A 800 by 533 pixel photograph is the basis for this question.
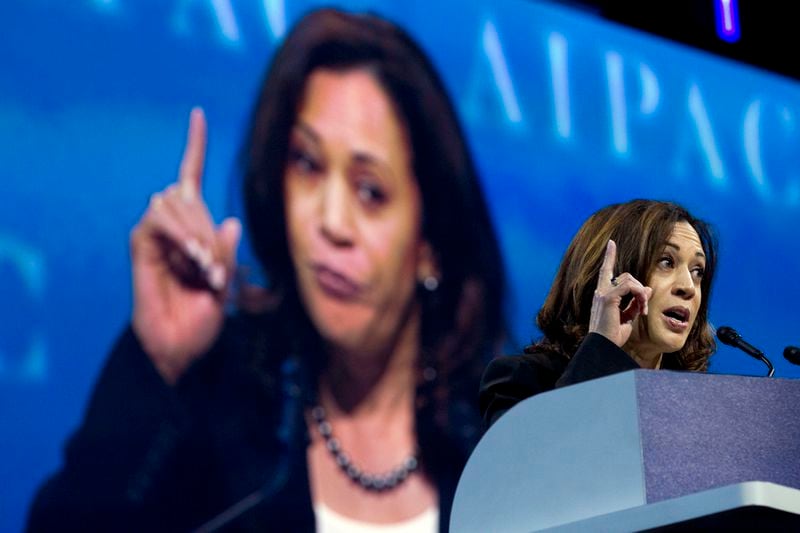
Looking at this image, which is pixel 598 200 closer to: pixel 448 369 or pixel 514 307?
pixel 514 307

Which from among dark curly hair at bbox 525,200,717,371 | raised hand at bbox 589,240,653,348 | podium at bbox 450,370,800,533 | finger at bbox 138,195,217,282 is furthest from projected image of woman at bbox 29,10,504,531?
podium at bbox 450,370,800,533

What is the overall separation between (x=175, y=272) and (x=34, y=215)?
0.38 meters

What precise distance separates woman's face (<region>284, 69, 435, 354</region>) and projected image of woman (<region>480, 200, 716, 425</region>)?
136 cm

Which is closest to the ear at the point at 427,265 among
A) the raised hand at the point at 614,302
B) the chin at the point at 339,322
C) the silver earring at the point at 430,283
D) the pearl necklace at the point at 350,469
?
the silver earring at the point at 430,283

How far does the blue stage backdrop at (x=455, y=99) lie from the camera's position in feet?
10.2

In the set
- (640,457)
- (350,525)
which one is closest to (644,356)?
(640,457)

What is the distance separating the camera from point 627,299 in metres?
1.97

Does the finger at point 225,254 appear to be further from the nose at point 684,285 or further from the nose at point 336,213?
the nose at point 684,285

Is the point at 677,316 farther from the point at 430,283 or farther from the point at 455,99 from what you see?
the point at 455,99

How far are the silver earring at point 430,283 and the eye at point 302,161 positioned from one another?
0.45m

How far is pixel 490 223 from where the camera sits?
383cm

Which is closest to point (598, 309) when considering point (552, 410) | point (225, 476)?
point (552, 410)

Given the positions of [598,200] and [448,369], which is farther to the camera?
[598,200]

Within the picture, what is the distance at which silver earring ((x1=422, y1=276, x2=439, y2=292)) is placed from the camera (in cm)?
365
